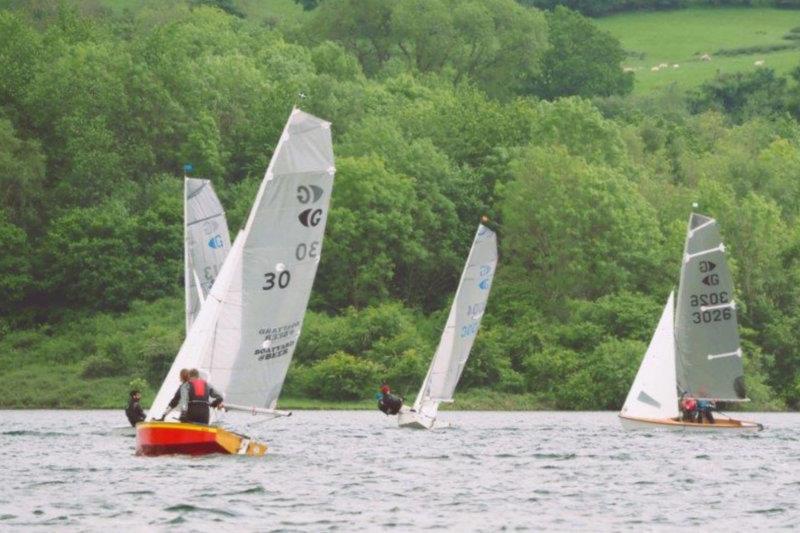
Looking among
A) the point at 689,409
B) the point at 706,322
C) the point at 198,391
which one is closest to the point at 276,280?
the point at 198,391

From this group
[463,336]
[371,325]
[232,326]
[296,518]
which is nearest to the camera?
[296,518]

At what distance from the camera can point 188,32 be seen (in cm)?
15125

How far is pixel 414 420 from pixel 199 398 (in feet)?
94.4

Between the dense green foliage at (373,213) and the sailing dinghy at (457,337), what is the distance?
89.0 feet

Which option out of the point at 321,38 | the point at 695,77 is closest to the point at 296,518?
the point at 321,38

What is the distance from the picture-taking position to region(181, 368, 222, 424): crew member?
46.9 metres

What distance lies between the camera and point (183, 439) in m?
48.2

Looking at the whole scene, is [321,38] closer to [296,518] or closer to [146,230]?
[146,230]

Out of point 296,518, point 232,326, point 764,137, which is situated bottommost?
point 296,518

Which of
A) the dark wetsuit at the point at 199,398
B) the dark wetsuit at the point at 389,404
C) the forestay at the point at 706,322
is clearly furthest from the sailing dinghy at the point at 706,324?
the dark wetsuit at the point at 199,398

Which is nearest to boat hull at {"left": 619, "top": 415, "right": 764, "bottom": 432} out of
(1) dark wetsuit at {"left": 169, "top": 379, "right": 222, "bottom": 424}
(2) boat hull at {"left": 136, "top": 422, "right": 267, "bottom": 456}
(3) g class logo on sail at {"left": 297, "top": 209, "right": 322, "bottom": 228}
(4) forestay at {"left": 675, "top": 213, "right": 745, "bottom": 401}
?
(4) forestay at {"left": 675, "top": 213, "right": 745, "bottom": 401}

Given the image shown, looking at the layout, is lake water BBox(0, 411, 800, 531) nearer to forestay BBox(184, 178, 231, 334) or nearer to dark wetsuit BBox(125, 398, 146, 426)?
dark wetsuit BBox(125, 398, 146, 426)

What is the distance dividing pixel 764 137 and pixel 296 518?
115963mm

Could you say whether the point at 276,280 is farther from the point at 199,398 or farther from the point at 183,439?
the point at 183,439
